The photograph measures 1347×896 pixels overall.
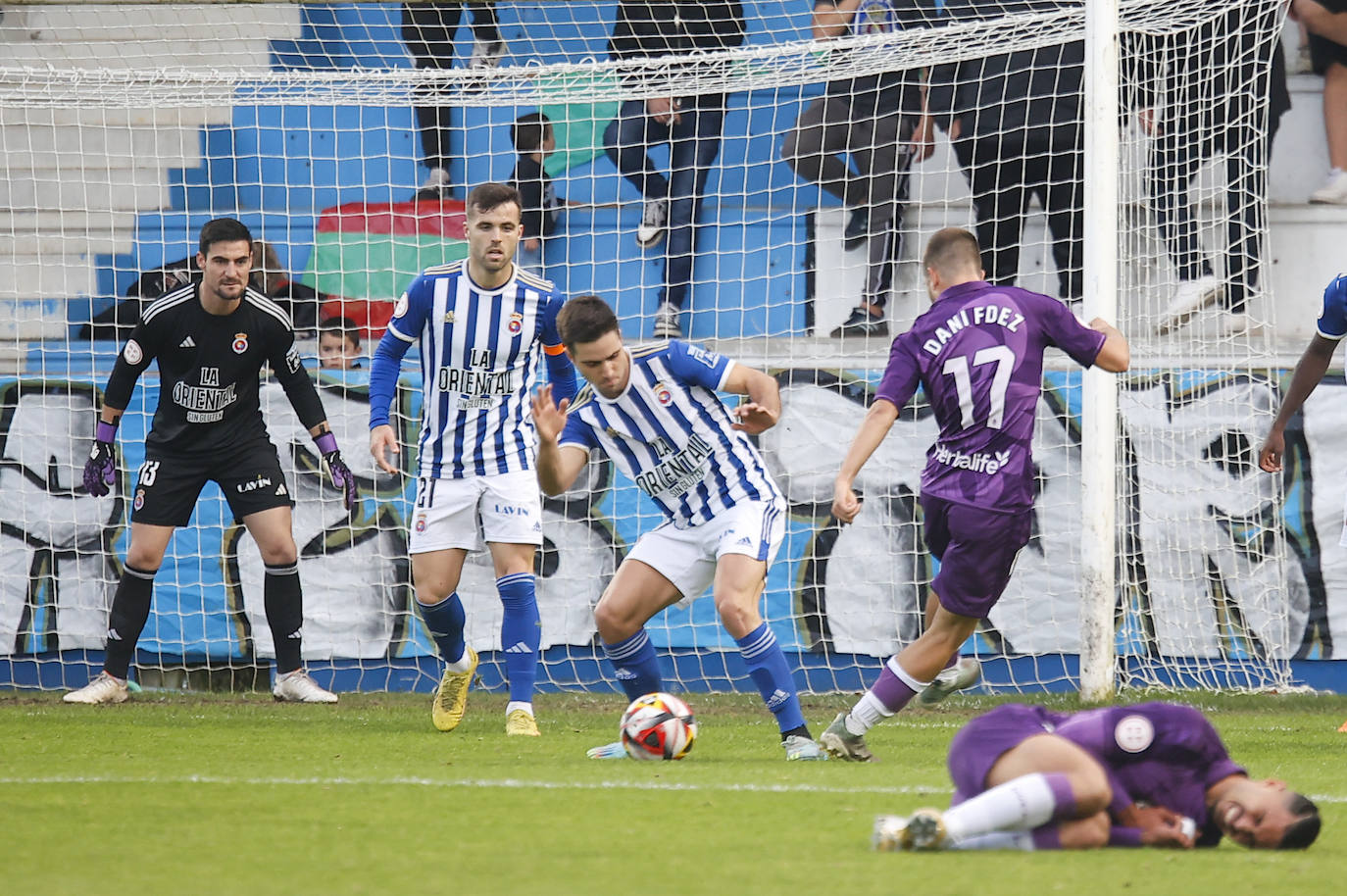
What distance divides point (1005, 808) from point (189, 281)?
7325 millimetres

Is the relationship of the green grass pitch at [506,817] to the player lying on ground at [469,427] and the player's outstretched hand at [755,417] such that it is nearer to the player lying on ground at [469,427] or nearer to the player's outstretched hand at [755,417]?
the player lying on ground at [469,427]

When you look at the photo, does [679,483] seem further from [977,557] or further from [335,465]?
[335,465]

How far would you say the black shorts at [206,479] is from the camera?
24.0 feet

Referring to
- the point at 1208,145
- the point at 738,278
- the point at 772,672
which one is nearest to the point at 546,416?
the point at 772,672

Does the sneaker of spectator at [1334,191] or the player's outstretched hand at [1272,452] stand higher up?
the sneaker of spectator at [1334,191]

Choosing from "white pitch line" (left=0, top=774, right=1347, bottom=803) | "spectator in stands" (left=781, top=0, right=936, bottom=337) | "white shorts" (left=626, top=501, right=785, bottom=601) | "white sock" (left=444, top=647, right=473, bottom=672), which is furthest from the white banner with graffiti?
"white pitch line" (left=0, top=774, right=1347, bottom=803)

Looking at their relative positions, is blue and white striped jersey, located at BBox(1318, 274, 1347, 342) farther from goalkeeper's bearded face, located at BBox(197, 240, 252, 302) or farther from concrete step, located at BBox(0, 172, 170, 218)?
concrete step, located at BBox(0, 172, 170, 218)

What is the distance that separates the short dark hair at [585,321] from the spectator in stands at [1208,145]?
14.2 feet

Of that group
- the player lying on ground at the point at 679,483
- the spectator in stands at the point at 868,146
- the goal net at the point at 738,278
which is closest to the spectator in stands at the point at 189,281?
the goal net at the point at 738,278

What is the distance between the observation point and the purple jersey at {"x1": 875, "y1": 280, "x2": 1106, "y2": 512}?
5355 mm

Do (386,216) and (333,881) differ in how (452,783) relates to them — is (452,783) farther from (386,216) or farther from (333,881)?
(386,216)

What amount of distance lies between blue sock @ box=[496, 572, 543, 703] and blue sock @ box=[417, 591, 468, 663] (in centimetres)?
23

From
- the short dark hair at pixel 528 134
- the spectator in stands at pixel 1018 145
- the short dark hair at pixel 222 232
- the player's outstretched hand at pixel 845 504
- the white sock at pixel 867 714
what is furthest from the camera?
the short dark hair at pixel 528 134

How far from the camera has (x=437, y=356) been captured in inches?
261
